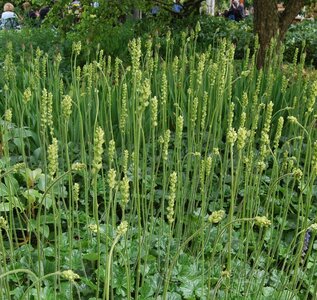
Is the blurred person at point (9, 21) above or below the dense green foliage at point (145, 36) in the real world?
below

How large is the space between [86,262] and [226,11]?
43.8 feet

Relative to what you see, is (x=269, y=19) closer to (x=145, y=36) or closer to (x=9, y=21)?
(x=145, y=36)

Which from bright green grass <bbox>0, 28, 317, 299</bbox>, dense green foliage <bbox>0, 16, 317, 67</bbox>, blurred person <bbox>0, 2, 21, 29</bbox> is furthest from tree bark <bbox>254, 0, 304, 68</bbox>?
blurred person <bbox>0, 2, 21, 29</bbox>

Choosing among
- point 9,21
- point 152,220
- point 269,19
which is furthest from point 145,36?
point 9,21

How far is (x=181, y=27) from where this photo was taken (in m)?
7.18

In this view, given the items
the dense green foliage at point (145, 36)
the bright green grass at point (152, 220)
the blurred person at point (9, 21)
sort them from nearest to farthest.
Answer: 1. the bright green grass at point (152, 220)
2. the dense green foliage at point (145, 36)
3. the blurred person at point (9, 21)

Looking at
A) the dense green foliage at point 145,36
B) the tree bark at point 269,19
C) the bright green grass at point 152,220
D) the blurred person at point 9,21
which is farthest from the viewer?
the blurred person at point 9,21

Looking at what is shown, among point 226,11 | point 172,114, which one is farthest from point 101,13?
point 226,11

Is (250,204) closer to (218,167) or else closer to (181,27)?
(218,167)

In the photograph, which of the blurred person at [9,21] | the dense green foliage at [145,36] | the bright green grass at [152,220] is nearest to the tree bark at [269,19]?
the dense green foliage at [145,36]

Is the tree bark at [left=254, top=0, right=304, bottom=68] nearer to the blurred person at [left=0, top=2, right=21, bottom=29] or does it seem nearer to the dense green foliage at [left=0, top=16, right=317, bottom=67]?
the dense green foliage at [left=0, top=16, right=317, bottom=67]

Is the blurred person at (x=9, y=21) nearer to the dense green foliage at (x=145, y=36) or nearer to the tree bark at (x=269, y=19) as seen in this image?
the dense green foliage at (x=145, y=36)

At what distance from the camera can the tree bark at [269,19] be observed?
5047 millimetres

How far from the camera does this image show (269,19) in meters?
5.07
